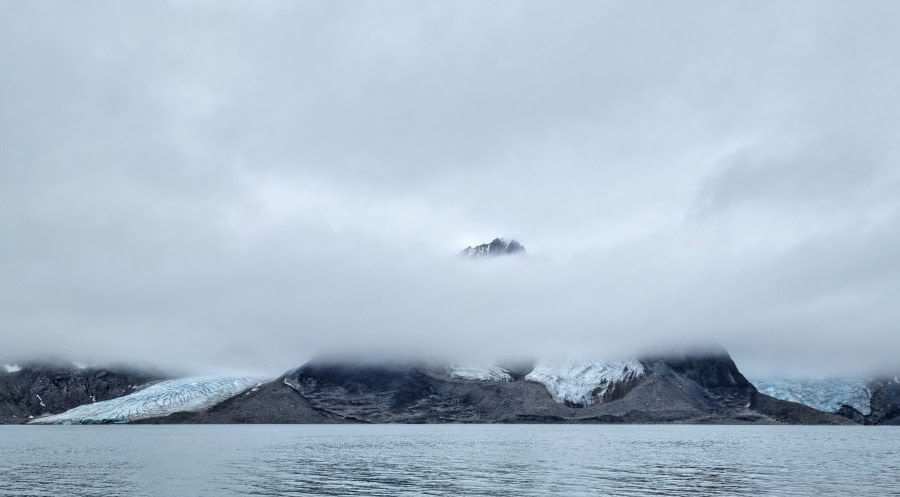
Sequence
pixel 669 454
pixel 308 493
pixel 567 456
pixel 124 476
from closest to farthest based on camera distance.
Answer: pixel 308 493
pixel 124 476
pixel 567 456
pixel 669 454

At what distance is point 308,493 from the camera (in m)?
74.8

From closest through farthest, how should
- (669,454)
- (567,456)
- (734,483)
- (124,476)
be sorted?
1. (734,483)
2. (124,476)
3. (567,456)
4. (669,454)

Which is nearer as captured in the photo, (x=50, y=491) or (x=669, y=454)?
(x=50, y=491)

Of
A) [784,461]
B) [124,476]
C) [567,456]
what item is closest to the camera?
[124,476]

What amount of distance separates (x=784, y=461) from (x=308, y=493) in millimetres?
82398

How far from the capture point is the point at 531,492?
247ft

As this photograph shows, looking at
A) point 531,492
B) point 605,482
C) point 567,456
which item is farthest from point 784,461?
point 531,492

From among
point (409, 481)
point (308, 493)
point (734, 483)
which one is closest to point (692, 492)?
point (734, 483)

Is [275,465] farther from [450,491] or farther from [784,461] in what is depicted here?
[784,461]

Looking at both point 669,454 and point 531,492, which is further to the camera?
point 669,454

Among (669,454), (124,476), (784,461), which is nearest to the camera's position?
(124,476)

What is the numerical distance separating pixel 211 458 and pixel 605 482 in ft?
231

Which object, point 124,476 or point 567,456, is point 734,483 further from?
point 124,476

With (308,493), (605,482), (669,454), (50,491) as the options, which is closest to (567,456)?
(669,454)
